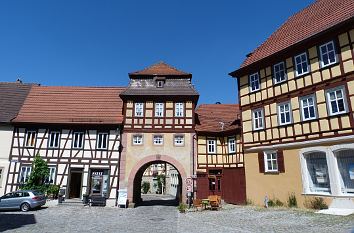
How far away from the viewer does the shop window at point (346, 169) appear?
15.7 metres

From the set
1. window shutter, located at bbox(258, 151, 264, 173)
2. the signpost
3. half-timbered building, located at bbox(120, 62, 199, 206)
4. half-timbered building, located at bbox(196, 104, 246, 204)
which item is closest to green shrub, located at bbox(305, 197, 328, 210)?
window shutter, located at bbox(258, 151, 264, 173)

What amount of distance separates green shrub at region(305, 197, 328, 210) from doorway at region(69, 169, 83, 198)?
1740cm

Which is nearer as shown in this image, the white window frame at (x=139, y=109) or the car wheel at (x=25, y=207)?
the car wheel at (x=25, y=207)

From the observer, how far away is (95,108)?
27.5m

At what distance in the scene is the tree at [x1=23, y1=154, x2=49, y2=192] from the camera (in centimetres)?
2370

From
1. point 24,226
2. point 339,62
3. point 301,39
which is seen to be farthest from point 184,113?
point 24,226

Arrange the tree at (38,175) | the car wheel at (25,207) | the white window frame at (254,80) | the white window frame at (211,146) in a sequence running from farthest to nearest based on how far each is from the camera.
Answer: the white window frame at (211,146), the tree at (38,175), the white window frame at (254,80), the car wheel at (25,207)

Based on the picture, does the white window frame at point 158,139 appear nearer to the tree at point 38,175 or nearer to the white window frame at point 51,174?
the white window frame at point 51,174

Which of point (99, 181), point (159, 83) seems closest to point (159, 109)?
point (159, 83)

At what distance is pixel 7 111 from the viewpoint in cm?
2656

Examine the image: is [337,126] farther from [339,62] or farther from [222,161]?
[222,161]

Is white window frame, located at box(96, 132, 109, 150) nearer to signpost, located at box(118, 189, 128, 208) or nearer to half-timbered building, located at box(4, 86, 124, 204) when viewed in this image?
half-timbered building, located at box(4, 86, 124, 204)

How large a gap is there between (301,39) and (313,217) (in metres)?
10.7

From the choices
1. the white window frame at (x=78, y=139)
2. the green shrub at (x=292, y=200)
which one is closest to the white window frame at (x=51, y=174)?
the white window frame at (x=78, y=139)
